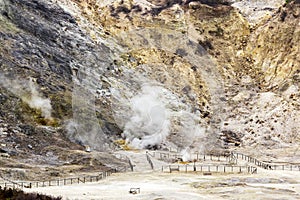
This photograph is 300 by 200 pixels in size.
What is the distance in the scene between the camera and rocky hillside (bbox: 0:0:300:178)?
150 feet

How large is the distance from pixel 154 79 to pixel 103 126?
1225 cm

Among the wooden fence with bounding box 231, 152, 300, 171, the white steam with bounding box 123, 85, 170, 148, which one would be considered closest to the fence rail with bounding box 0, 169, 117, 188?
the white steam with bounding box 123, 85, 170, 148

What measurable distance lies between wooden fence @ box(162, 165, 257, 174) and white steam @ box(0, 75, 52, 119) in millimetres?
12367

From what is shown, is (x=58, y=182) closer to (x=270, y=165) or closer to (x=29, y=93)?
(x=29, y=93)

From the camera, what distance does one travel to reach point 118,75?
56.5 m

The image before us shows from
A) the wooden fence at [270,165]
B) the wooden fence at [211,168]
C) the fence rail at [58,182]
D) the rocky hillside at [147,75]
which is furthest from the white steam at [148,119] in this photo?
the fence rail at [58,182]

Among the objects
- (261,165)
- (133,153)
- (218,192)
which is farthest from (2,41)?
(218,192)

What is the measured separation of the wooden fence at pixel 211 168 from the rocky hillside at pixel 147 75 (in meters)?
6.73

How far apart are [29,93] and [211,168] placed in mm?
17030

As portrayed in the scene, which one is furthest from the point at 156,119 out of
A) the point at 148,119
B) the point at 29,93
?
the point at 29,93

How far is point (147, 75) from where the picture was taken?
59.2m

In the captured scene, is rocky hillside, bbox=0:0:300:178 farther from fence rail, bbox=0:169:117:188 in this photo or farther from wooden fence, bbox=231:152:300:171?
wooden fence, bbox=231:152:300:171

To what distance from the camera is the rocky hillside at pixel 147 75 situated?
45.8m

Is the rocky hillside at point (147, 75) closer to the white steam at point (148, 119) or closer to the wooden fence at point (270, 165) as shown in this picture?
the white steam at point (148, 119)
